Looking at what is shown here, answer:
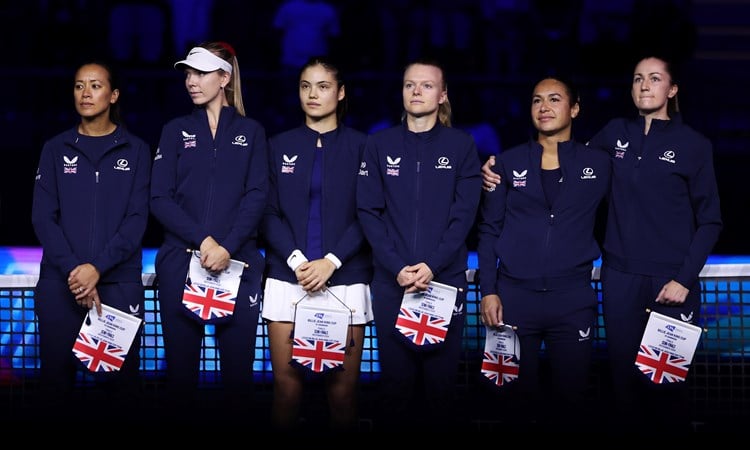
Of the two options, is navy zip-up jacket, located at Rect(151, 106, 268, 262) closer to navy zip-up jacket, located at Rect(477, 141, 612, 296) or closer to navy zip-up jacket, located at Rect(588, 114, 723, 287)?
navy zip-up jacket, located at Rect(477, 141, 612, 296)

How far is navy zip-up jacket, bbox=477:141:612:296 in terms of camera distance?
4.59 metres

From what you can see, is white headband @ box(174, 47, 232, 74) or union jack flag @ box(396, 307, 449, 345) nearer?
union jack flag @ box(396, 307, 449, 345)

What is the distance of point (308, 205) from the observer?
466 cm

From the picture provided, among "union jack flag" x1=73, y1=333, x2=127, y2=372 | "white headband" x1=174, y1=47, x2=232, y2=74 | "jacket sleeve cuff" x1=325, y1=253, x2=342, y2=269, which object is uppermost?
"white headband" x1=174, y1=47, x2=232, y2=74

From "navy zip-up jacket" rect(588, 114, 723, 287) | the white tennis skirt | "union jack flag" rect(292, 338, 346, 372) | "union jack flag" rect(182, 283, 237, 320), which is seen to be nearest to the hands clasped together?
"union jack flag" rect(182, 283, 237, 320)

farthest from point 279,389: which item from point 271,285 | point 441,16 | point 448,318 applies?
point 441,16

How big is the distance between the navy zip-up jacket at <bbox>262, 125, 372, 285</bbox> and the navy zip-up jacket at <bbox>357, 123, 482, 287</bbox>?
102 mm

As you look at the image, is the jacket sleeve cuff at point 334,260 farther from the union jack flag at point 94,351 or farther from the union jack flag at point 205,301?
the union jack flag at point 94,351

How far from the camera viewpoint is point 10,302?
5.00m

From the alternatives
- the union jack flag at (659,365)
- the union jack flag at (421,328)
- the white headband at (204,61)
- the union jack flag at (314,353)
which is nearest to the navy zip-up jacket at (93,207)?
the white headband at (204,61)

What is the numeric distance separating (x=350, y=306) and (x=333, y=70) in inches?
39.3

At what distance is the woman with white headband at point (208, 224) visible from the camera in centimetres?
457

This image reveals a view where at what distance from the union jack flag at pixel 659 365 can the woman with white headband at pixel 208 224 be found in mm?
1612

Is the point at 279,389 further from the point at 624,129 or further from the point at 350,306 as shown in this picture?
the point at 624,129
